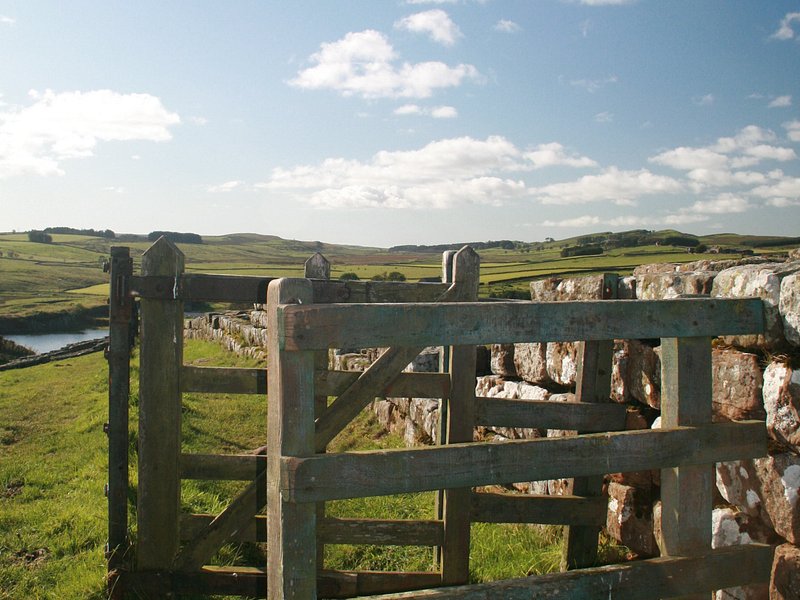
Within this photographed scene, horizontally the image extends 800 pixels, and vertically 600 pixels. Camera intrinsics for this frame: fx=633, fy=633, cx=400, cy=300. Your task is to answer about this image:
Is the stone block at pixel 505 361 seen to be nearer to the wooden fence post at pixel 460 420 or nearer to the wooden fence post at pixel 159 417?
the wooden fence post at pixel 460 420

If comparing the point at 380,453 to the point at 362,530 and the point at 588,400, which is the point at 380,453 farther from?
the point at 588,400

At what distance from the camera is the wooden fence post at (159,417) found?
13.7 ft

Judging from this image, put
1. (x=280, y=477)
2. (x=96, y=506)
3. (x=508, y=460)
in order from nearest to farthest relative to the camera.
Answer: (x=280, y=477) → (x=508, y=460) → (x=96, y=506)

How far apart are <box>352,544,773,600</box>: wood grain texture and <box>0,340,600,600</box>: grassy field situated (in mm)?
2083

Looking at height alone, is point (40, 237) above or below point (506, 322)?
above

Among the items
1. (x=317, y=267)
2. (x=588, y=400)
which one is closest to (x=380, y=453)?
(x=317, y=267)

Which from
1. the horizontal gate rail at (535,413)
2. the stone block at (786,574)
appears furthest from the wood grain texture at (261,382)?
the stone block at (786,574)

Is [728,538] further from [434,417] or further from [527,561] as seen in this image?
[434,417]

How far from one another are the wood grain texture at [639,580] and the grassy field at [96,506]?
208 centimetres

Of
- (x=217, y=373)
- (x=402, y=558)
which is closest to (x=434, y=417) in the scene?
(x=402, y=558)

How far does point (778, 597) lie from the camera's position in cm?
332

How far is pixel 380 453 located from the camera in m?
2.52

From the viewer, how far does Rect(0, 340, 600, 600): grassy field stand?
4832 millimetres

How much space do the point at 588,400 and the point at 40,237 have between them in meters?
125
